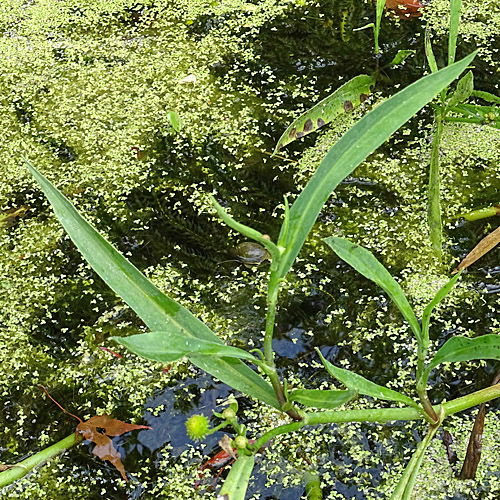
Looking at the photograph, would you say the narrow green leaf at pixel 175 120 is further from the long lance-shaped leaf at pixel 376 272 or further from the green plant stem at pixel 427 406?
the green plant stem at pixel 427 406

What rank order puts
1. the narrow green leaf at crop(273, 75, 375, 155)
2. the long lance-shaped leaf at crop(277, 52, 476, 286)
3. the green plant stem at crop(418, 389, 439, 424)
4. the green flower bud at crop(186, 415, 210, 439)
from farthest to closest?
the narrow green leaf at crop(273, 75, 375, 155), the green flower bud at crop(186, 415, 210, 439), the green plant stem at crop(418, 389, 439, 424), the long lance-shaped leaf at crop(277, 52, 476, 286)

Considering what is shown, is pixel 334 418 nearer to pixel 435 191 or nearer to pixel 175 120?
pixel 435 191

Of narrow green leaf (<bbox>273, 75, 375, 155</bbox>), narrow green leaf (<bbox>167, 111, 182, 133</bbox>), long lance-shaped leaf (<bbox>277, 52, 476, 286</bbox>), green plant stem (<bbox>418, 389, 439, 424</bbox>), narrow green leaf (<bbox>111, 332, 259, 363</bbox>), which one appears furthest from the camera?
narrow green leaf (<bbox>167, 111, 182, 133</bbox>)

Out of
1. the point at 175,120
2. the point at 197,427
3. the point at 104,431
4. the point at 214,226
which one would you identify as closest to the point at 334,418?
the point at 197,427

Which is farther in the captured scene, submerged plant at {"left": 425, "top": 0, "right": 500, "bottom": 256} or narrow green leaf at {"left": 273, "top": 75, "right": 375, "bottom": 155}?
narrow green leaf at {"left": 273, "top": 75, "right": 375, "bottom": 155}

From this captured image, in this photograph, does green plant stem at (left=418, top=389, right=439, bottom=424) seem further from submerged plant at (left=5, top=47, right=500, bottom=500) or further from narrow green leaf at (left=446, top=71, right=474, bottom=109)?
narrow green leaf at (left=446, top=71, right=474, bottom=109)

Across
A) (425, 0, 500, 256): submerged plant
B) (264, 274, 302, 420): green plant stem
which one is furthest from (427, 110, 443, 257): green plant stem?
(264, 274, 302, 420): green plant stem

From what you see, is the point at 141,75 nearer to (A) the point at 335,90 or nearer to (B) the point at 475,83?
(A) the point at 335,90
